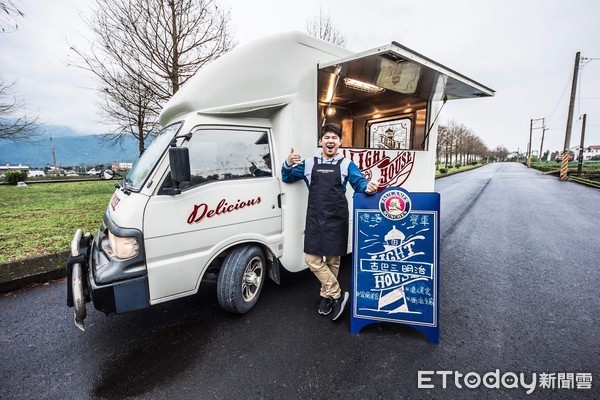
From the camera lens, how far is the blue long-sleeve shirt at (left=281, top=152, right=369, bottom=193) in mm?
2832

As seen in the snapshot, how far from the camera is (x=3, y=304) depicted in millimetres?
3459

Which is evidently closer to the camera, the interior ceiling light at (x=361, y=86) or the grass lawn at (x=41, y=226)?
the interior ceiling light at (x=361, y=86)

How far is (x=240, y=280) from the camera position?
2.98m

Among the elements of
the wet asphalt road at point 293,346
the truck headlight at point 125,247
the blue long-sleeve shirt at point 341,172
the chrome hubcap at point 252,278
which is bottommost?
the wet asphalt road at point 293,346

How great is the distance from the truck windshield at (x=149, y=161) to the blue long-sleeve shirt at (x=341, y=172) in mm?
1234

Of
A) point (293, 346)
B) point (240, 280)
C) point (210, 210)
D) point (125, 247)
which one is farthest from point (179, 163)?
point (293, 346)

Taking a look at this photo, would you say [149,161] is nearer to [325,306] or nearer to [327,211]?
[327,211]

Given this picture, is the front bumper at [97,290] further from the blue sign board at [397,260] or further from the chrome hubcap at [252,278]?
the blue sign board at [397,260]

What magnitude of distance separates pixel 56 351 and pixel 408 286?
136 inches

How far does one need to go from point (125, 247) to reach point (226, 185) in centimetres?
107

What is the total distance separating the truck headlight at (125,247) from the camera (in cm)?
238

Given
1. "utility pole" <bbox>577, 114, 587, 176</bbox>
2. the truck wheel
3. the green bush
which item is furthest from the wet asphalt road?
"utility pole" <bbox>577, 114, 587, 176</bbox>

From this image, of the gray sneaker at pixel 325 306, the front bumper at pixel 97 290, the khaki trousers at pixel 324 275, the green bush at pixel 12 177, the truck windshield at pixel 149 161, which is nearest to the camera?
the front bumper at pixel 97 290

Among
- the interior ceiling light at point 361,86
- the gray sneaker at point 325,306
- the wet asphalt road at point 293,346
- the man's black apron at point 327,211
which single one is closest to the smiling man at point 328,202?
the man's black apron at point 327,211
